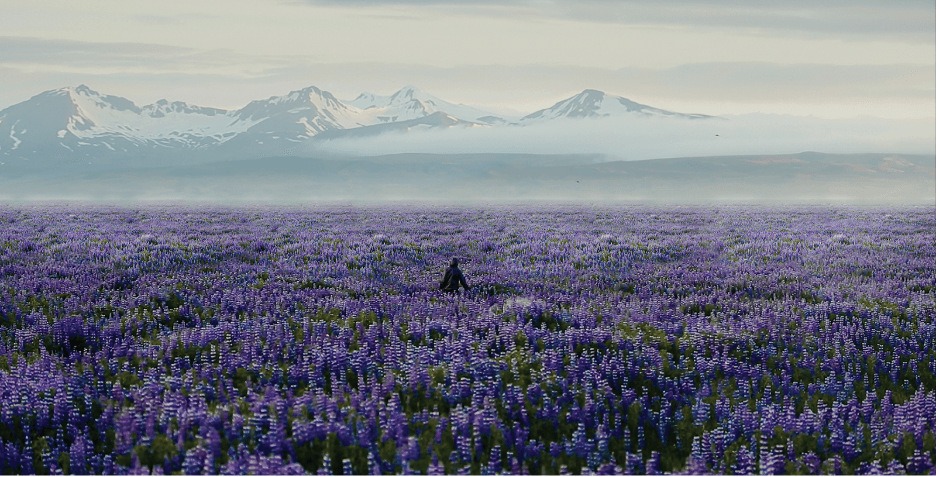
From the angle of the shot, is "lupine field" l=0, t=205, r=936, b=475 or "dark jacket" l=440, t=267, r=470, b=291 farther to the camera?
"dark jacket" l=440, t=267, r=470, b=291

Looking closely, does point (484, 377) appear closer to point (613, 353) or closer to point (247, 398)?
point (613, 353)

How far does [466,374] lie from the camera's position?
5359mm

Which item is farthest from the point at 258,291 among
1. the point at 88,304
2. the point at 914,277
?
the point at 914,277

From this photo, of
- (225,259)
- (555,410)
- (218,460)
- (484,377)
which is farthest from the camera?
(225,259)

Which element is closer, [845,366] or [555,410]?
[555,410]

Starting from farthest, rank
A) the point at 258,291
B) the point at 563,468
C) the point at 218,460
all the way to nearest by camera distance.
Result: 1. the point at 258,291
2. the point at 218,460
3. the point at 563,468

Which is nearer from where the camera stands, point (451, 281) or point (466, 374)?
point (466, 374)

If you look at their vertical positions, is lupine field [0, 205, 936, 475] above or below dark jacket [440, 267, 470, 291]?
below

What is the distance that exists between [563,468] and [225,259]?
1157 centimetres

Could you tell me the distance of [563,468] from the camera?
3.61 meters

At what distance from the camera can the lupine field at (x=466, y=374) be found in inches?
159

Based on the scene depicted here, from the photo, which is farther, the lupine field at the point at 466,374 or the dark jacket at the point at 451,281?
the dark jacket at the point at 451,281

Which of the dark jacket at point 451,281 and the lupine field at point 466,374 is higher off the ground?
the dark jacket at point 451,281

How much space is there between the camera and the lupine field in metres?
4.03
